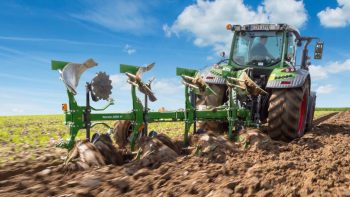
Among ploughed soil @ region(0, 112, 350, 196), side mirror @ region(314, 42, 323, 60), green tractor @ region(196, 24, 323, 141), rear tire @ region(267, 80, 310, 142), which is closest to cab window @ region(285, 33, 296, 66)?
green tractor @ region(196, 24, 323, 141)

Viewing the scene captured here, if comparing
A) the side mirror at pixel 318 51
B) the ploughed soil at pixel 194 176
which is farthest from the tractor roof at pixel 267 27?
the ploughed soil at pixel 194 176

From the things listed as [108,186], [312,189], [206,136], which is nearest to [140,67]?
[206,136]

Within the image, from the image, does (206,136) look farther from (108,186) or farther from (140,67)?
(108,186)

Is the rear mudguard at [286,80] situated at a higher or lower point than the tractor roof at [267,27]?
lower

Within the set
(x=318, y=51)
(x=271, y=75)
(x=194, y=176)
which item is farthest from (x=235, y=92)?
(x=194, y=176)

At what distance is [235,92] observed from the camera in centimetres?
772

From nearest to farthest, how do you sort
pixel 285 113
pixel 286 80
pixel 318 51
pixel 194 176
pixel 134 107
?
pixel 194 176, pixel 134 107, pixel 285 113, pixel 286 80, pixel 318 51

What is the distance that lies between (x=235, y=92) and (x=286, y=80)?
3.33ft

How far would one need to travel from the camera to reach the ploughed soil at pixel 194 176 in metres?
3.55

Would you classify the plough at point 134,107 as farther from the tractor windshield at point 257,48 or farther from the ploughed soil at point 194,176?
the tractor windshield at point 257,48

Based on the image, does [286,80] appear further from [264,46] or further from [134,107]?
[134,107]

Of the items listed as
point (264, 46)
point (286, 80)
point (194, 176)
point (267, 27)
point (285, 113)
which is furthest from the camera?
point (264, 46)

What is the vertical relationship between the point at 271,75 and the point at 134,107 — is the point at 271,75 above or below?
above

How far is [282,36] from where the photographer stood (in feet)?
28.1
